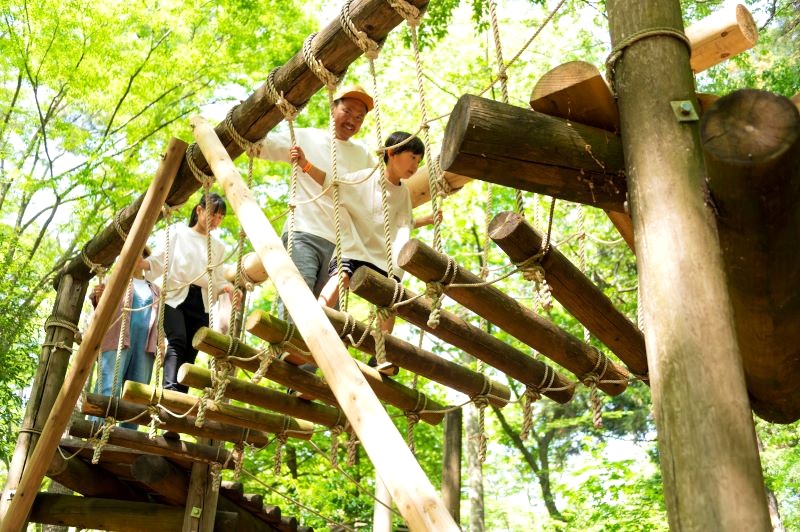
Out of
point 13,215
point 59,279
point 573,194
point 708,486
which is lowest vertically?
point 708,486

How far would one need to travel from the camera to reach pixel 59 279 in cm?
538

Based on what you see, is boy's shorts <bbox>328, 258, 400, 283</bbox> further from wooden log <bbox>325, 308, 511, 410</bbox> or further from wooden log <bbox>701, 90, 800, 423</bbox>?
wooden log <bbox>701, 90, 800, 423</bbox>

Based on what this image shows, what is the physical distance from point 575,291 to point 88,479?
11.9 ft

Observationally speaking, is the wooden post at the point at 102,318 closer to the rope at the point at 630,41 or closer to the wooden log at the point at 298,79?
the wooden log at the point at 298,79

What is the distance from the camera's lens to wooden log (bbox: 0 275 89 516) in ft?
15.2

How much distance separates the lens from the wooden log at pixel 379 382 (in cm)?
325

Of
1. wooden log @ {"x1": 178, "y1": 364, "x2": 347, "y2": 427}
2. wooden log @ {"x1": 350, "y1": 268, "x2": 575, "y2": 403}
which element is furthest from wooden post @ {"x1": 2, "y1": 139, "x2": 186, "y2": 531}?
wooden log @ {"x1": 350, "y1": 268, "x2": 575, "y2": 403}

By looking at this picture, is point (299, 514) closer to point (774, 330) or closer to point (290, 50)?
point (290, 50)

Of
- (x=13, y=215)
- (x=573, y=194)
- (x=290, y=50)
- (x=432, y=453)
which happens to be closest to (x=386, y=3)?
(x=573, y=194)

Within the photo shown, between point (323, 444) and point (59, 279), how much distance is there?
6.26 m

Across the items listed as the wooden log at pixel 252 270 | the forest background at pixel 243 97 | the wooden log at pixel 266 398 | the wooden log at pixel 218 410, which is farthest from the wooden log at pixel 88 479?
the wooden log at pixel 252 270

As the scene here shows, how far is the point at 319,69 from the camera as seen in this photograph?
348cm

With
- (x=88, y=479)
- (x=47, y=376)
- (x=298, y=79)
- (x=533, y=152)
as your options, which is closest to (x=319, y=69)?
(x=298, y=79)

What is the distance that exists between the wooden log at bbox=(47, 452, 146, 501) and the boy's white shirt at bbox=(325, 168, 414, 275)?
235 cm
